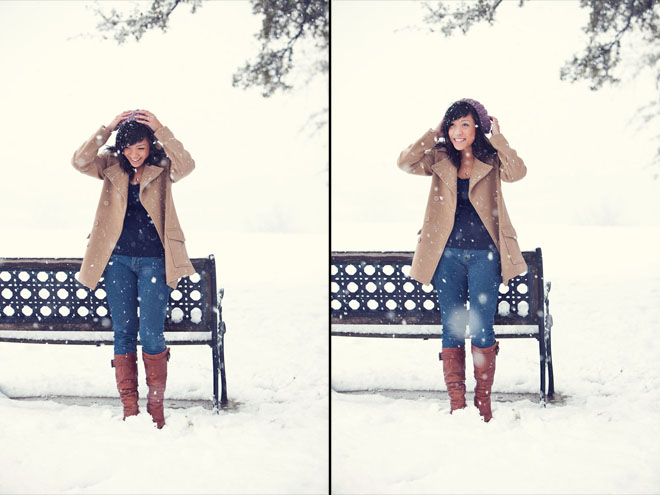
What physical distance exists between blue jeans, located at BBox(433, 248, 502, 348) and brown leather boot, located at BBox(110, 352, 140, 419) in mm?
1146

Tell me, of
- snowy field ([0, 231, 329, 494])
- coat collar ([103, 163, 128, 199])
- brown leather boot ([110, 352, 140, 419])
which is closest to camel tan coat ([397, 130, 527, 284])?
snowy field ([0, 231, 329, 494])

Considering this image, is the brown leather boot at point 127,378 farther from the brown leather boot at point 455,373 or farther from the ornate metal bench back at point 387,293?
the brown leather boot at point 455,373

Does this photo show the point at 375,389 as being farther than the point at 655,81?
Yes

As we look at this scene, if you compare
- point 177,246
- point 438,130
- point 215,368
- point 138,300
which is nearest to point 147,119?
point 177,246

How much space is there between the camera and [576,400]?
200 centimetres

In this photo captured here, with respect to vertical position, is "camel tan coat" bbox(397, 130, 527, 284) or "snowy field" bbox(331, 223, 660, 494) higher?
"camel tan coat" bbox(397, 130, 527, 284)

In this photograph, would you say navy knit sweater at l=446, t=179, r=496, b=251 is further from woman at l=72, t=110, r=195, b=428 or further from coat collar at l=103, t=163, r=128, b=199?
coat collar at l=103, t=163, r=128, b=199

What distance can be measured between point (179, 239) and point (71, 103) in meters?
0.65

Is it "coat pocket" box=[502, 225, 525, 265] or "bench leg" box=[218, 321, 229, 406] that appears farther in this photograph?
"bench leg" box=[218, 321, 229, 406]

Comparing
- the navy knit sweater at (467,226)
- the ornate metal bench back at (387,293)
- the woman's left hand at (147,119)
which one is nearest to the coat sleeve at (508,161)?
the navy knit sweater at (467,226)

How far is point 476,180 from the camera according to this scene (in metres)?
1.97

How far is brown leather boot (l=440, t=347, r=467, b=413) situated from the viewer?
203 centimetres

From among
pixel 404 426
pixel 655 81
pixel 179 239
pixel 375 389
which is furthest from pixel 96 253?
pixel 655 81

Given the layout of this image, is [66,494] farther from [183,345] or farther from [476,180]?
[476,180]
